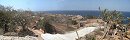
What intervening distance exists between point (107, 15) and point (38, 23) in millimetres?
8262

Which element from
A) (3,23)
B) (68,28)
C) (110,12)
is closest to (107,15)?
(110,12)

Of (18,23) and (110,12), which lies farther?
(18,23)

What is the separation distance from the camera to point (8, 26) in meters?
25.4

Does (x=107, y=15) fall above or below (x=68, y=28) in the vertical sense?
above

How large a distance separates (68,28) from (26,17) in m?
5.43

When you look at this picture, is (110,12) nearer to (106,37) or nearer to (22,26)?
(106,37)

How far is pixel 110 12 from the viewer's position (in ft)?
79.8

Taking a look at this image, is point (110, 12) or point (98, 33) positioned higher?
point (110, 12)

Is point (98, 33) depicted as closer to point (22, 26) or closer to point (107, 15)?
point (107, 15)

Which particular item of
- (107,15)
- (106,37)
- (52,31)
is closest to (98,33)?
(107,15)

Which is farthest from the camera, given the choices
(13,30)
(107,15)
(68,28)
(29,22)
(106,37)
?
(68,28)

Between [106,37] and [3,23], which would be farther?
[3,23]

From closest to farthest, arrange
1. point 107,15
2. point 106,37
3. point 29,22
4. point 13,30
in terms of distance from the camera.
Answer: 1. point 106,37
2. point 107,15
3. point 13,30
4. point 29,22

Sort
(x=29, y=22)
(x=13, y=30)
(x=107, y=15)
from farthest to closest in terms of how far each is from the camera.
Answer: (x=29, y=22), (x=13, y=30), (x=107, y=15)
